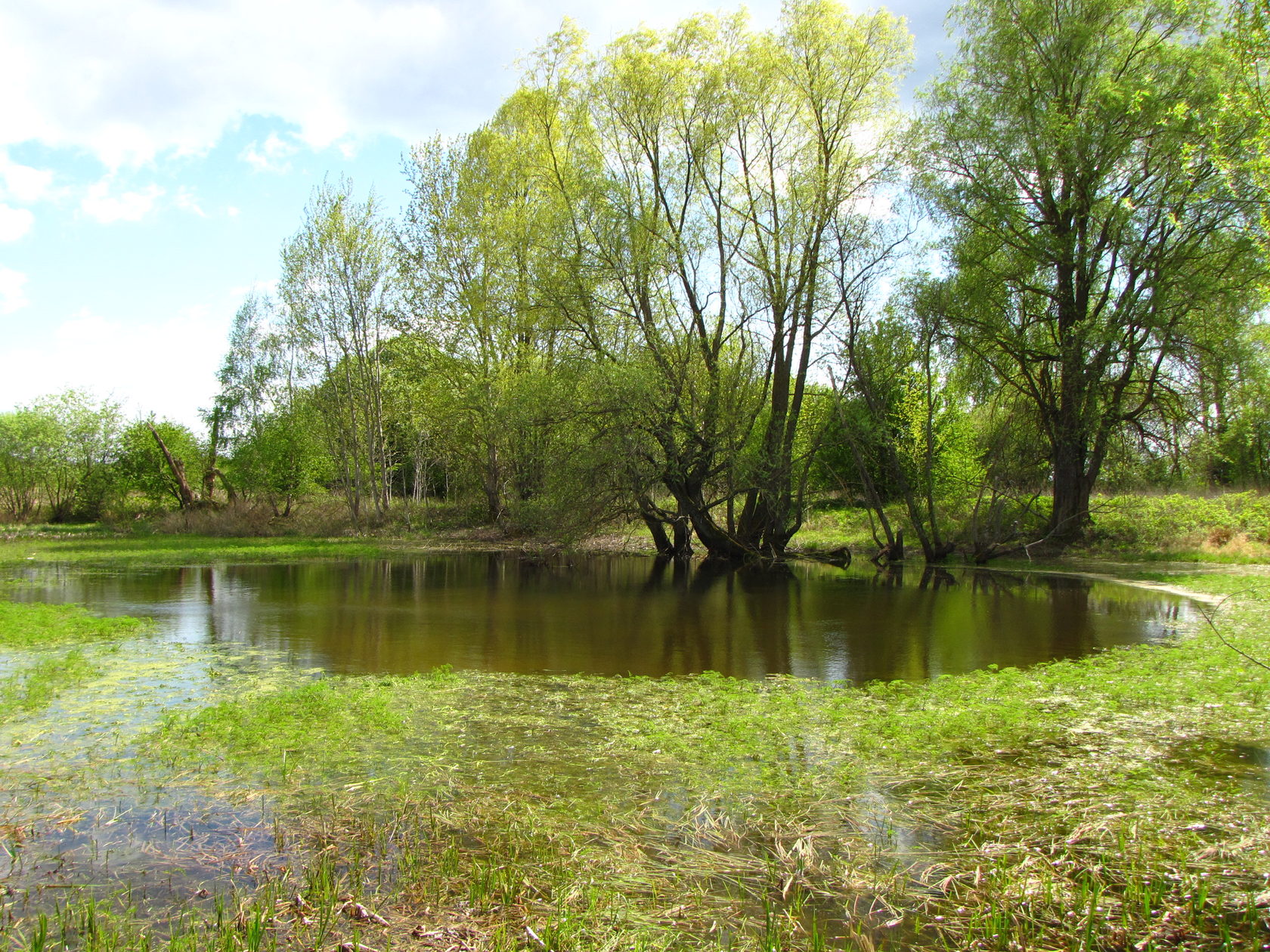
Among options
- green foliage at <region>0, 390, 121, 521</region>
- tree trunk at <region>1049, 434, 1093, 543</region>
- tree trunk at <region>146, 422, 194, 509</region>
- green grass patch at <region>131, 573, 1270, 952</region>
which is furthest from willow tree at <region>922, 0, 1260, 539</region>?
green foliage at <region>0, 390, 121, 521</region>

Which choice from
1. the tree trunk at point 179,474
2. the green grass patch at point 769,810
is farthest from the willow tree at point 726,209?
the tree trunk at point 179,474

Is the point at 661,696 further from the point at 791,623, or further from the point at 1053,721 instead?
the point at 791,623

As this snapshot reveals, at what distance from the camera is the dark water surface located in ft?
36.0

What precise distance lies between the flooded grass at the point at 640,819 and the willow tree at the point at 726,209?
15380 mm

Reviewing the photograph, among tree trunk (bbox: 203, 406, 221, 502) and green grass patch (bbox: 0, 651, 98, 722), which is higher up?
tree trunk (bbox: 203, 406, 221, 502)

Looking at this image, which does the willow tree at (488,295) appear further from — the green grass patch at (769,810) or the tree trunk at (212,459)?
the green grass patch at (769,810)

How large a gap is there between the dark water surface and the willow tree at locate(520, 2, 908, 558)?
3947mm

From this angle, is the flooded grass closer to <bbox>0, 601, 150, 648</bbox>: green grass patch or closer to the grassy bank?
<bbox>0, 601, 150, 648</bbox>: green grass patch

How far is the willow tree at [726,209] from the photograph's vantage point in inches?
911

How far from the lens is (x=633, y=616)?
15.2m

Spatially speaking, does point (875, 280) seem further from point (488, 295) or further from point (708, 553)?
point (488, 295)

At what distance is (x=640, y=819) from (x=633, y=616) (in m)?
10.1

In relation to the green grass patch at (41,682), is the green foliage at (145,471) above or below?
above

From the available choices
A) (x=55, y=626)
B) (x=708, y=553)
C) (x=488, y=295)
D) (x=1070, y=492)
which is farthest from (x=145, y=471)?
(x=1070, y=492)
